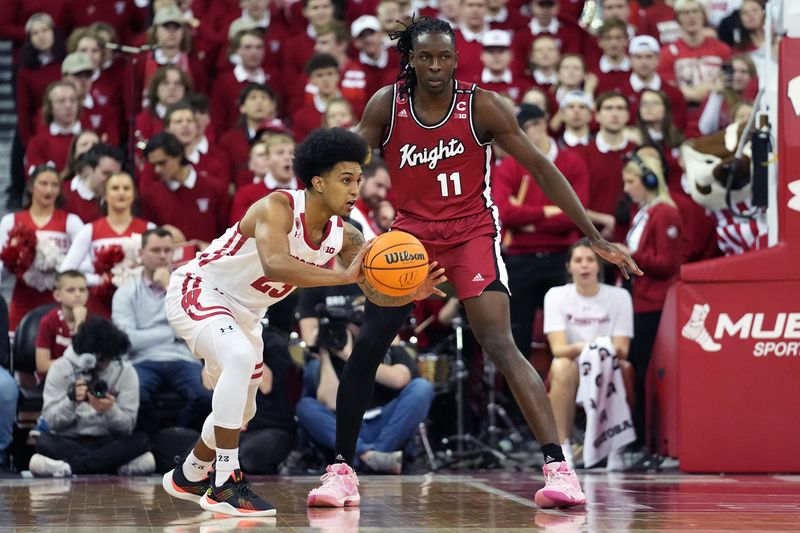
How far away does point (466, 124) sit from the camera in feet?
21.8

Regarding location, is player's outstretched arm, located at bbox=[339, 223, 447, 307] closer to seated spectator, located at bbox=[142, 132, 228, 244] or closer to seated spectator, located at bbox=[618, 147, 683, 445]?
seated spectator, located at bbox=[618, 147, 683, 445]

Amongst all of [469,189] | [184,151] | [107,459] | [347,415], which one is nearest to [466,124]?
[469,189]

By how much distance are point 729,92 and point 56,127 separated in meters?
6.12

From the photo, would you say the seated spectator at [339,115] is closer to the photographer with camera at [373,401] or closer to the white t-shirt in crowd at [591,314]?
the photographer with camera at [373,401]

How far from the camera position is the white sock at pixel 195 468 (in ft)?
21.6

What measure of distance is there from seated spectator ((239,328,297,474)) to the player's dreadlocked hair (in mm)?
3304

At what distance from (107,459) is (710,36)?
25.3 feet

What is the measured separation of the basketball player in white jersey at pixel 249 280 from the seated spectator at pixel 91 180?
4627 millimetres

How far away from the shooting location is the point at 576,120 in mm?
11586

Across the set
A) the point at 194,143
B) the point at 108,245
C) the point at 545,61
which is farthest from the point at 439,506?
the point at 545,61

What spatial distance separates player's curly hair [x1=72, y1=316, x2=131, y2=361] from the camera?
910 cm

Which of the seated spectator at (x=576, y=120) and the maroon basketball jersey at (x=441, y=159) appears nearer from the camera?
the maroon basketball jersey at (x=441, y=159)

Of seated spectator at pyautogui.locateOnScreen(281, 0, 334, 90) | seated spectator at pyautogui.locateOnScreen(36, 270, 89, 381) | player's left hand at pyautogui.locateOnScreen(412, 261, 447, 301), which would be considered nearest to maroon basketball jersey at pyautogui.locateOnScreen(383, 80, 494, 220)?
player's left hand at pyautogui.locateOnScreen(412, 261, 447, 301)

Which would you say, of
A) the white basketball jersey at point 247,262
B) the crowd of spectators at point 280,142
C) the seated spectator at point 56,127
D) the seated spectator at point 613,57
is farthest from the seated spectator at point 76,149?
the white basketball jersey at point 247,262
